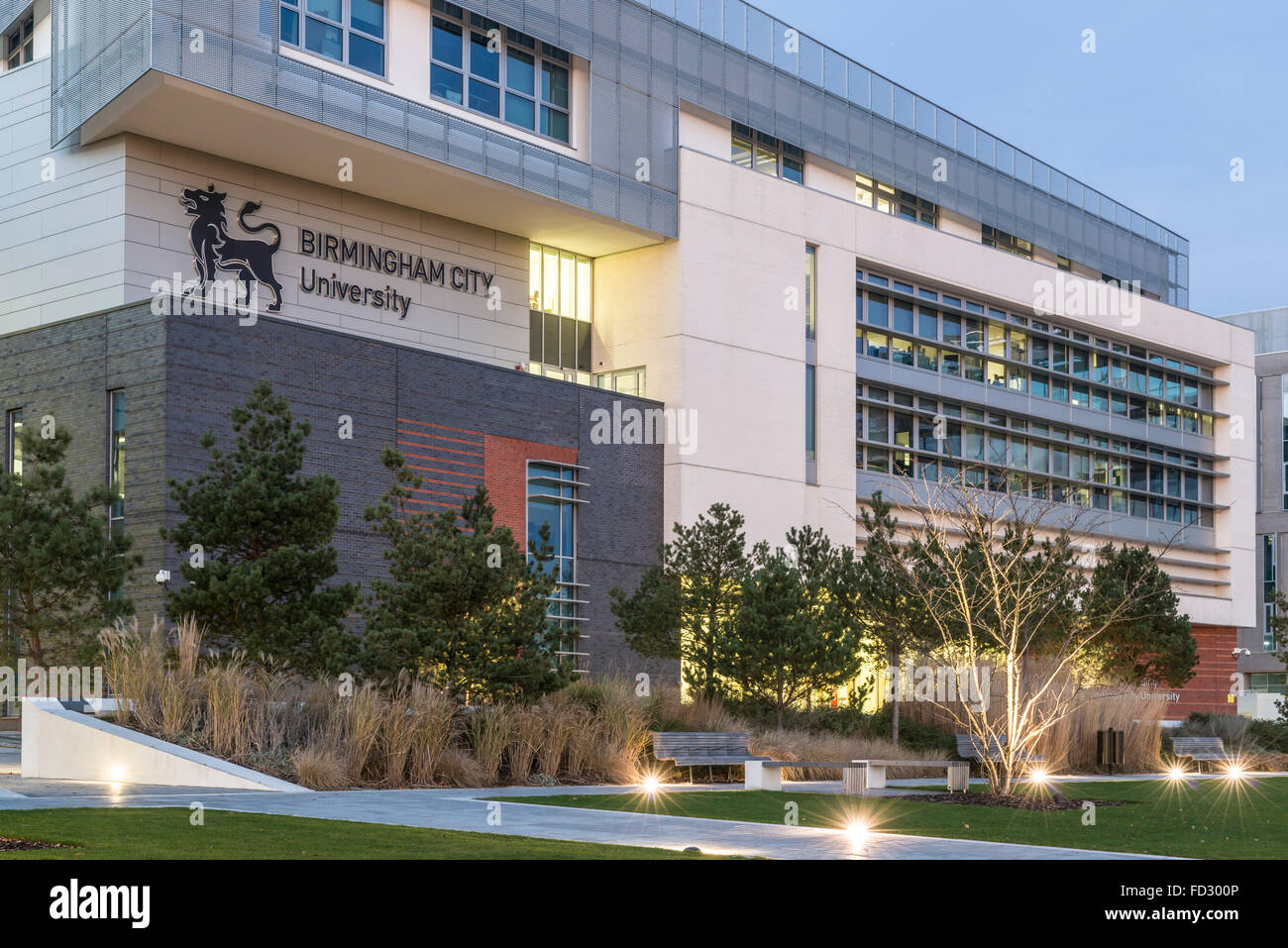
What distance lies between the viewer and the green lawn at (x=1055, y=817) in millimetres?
12562

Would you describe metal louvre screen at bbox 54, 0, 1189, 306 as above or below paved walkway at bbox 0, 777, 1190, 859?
above

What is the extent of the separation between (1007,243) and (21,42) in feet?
98.8

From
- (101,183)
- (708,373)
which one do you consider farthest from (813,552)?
(101,183)

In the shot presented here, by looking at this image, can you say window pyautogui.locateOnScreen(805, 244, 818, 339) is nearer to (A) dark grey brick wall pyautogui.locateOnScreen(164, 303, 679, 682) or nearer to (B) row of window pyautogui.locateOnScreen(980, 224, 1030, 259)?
(A) dark grey brick wall pyautogui.locateOnScreen(164, 303, 679, 682)

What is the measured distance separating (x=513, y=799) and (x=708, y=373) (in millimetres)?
21744

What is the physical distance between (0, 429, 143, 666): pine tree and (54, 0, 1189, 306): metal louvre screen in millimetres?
7777

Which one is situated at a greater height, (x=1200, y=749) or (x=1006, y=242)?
(x=1006, y=242)

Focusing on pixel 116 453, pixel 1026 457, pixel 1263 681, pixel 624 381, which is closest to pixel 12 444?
→ pixel 116 453

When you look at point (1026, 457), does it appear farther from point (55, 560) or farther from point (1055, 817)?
point (1055, 817)

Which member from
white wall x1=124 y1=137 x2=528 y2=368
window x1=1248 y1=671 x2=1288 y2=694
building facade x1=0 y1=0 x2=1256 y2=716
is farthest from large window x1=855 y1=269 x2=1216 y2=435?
window x1=1248 y1=671 x2=1288 y2=694

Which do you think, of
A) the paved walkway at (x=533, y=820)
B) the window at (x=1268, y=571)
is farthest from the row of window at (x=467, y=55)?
the window at (x=1268, y=571)

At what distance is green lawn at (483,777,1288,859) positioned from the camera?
12.6 metres

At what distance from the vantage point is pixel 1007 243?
49.1 metres

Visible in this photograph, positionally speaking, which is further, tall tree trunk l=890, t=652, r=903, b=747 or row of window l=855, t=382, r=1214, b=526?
row of window l=855, t=382, r=1214, b=526
